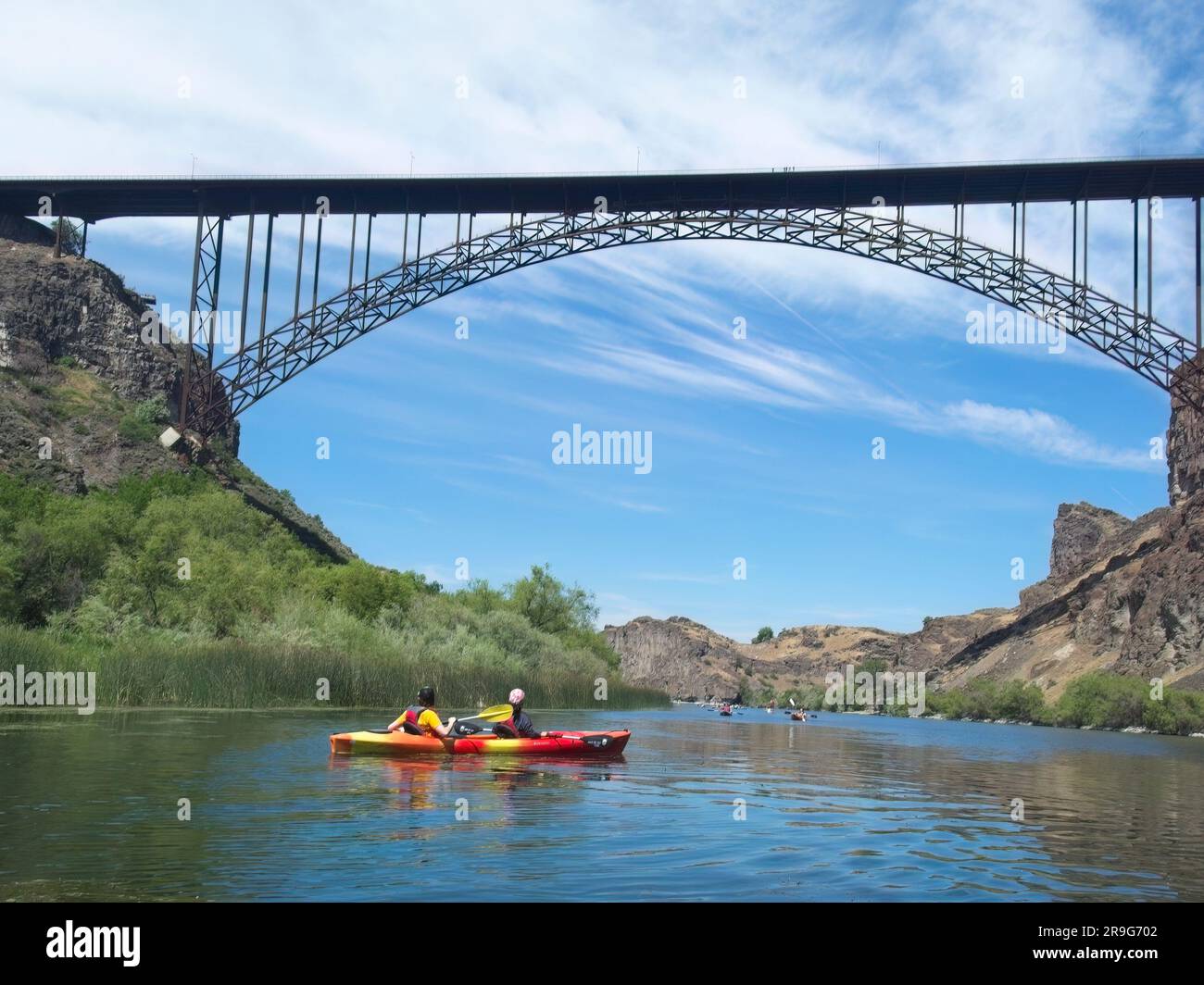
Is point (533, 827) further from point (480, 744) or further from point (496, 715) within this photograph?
point (496, 715)

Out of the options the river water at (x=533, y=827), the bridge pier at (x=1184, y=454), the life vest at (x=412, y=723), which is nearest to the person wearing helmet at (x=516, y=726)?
the river water at (x=533, y=827)

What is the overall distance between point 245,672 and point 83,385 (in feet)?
134

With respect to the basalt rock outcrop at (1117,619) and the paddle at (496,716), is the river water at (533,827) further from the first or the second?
the basalt rock outcrop at (1117,619)

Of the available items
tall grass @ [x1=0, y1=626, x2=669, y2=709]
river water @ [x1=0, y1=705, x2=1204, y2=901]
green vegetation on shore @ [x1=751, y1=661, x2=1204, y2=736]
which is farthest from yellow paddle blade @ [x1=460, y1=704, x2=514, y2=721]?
green vegetation on shore @ [x1=751, y1=661, x2=1204, y2=736]

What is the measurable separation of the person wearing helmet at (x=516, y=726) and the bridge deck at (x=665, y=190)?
34521 millimetres

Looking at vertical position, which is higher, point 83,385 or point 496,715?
point 83,385

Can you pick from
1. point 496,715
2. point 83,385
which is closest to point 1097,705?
point 496,715

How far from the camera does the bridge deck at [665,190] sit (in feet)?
158

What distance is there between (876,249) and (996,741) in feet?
69.7

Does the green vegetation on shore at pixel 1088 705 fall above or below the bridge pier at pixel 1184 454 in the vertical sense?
below

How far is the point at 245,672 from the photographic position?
104 feet

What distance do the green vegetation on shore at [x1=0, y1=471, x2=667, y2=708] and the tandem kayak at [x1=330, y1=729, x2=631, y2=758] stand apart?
10752 millimetres

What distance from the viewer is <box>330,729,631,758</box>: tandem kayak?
2112 cm
